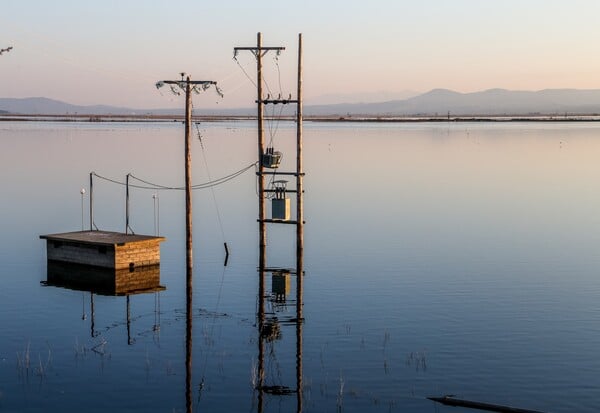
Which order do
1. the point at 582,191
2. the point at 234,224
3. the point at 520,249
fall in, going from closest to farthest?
the point at 520,249, the point at 234,224, the point at 582,191

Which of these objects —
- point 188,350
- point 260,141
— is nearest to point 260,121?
point 260,141

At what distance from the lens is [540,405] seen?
2228cm

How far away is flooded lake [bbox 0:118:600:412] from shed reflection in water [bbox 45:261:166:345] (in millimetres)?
535

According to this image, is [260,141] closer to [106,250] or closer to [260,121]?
[260,121]

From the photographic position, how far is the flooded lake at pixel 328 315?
77.6 ft

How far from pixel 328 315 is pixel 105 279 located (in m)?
10.6

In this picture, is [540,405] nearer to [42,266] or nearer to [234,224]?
[42,266]

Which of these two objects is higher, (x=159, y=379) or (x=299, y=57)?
(x=299, y=57)

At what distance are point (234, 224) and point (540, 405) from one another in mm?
35689

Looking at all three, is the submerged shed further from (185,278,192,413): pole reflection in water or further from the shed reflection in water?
(185,278,192,413): pole reflection in water

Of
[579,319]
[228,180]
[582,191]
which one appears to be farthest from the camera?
[228,180]

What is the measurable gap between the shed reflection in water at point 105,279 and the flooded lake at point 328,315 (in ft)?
1.76

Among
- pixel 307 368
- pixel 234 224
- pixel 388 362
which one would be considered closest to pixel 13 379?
pixel 307 368

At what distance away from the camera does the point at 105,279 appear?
37625mm
